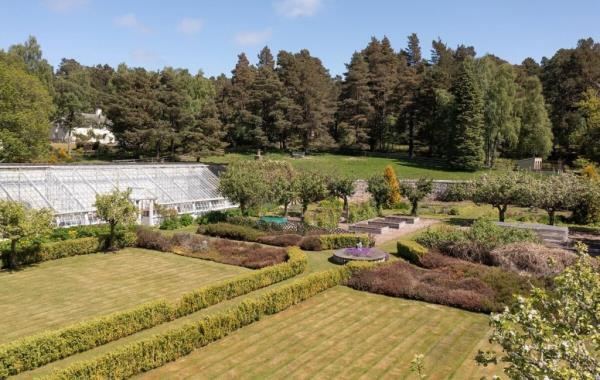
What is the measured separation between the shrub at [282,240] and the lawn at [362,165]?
2592cm

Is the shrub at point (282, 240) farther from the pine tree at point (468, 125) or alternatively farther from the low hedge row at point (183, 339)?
the pine tree at point (468, 125)

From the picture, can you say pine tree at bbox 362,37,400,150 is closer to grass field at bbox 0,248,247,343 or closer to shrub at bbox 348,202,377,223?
shrub at bbox 348,202,377,223

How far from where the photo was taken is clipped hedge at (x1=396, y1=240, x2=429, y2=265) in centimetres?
2519

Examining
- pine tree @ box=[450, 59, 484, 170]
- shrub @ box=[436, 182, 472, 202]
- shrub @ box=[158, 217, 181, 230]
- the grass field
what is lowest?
the grass field

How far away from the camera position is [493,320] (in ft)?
19.6

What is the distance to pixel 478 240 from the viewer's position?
25250 mm

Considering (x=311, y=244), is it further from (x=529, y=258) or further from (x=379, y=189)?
(x=379, y=189)

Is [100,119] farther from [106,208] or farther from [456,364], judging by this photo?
[456,364]

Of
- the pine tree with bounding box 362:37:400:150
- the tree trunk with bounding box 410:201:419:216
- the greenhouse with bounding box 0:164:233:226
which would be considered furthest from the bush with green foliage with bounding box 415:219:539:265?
the pine tree with bounding box 362:37:400:150

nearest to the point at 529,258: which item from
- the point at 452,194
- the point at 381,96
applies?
the point at 452,194

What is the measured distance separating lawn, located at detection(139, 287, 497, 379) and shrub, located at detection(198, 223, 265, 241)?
40.3ft

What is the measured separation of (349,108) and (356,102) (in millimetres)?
2113

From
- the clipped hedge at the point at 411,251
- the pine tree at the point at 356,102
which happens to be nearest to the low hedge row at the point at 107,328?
the clipped hedge at the point at 411,251

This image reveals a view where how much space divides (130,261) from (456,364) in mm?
18213
